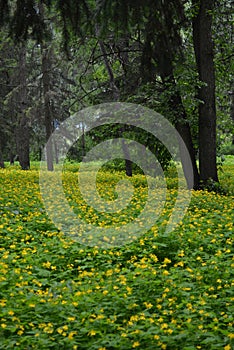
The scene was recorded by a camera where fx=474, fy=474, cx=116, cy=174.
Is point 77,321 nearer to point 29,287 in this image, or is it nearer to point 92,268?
point 29,287

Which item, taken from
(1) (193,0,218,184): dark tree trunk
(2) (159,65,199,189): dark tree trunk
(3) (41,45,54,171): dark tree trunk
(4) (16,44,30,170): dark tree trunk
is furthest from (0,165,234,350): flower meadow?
(4) (16,44,30,170): dark tree trunk

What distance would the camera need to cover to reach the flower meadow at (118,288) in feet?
13.5

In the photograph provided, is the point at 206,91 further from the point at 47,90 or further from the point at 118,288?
the point at 47,90

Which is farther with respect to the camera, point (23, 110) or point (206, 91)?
point (23, 110)

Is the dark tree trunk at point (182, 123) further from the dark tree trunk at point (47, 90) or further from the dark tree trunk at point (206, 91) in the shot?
the dark tree trunk at point (47, 90)

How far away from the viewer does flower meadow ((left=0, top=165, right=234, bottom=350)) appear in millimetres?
4129

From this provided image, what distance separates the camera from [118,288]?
17.1ft

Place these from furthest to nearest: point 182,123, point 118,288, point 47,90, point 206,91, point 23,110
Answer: point 23,110 < point 47,90 < point 206,91 < point 182,123 < point 118,288

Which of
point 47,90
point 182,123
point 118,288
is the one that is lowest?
point 118,288

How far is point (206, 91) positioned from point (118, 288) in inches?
331

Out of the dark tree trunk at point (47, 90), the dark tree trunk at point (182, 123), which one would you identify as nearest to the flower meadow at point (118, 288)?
the dark tree trunk at point (182, 123)

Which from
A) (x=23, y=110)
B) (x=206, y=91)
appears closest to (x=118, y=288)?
(x=206, y=91)

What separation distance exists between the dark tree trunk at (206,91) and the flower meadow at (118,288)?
422 centimetres

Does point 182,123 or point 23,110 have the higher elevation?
point 23,110
